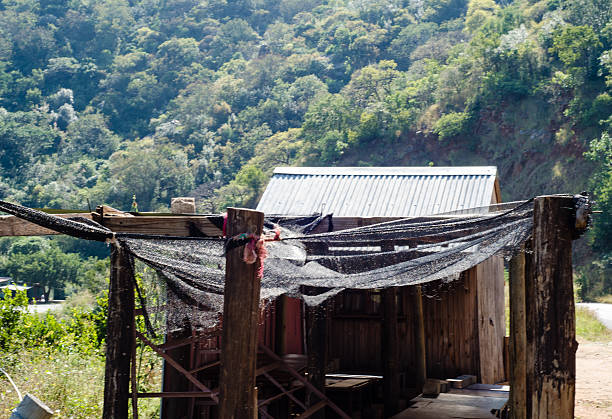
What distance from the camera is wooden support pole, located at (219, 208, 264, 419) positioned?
201 inches

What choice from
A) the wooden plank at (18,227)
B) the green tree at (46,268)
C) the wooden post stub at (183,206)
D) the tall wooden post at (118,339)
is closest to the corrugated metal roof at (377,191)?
the wooden post stub at (183,206)

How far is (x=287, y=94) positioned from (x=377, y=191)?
5580cm

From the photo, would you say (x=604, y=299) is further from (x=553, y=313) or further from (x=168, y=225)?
(x=168, y=225)

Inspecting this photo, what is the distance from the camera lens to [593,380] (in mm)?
14750

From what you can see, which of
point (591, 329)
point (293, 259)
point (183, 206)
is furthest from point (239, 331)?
point (591, 329)

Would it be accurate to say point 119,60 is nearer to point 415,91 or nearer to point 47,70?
point 47,70

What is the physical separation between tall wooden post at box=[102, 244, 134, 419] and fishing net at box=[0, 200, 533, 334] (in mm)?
150

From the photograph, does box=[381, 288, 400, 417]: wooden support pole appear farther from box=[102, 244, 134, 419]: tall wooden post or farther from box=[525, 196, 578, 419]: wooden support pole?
box=[525, 196, 578, 419]: wooden support pole

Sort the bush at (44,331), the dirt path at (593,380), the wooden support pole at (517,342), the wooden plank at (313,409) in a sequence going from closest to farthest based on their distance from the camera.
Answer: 1. the wooden support pole at (517,342)
2. the wooden plank at (313,409)
3. the dirt path at (593,380)
4. the bush at (44,331)

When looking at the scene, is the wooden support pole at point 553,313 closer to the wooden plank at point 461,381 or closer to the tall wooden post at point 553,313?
the tall wooden post at point 553,313

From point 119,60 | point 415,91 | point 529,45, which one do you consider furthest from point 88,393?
point 119,60

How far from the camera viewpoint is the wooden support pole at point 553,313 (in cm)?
512

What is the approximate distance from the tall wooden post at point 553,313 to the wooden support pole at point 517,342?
1724 mm

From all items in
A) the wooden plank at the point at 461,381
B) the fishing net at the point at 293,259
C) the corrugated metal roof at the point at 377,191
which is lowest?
the wooden plank at the point at 461,381
